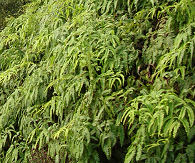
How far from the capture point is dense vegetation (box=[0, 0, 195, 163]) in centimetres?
305

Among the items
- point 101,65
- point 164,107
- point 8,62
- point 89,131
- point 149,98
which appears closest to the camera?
point 164,107

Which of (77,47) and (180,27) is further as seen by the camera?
(77,47)

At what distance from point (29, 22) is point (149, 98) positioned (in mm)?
3352

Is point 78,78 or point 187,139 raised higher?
point 78,78

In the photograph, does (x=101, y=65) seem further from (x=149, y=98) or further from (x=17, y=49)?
(x=17, y=49)

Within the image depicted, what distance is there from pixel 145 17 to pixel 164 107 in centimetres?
159

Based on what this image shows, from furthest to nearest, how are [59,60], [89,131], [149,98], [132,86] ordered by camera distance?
1. [59,60]
2. [132,86]
3. [89,131]
4. [149,98]

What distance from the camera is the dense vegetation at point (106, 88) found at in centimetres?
305

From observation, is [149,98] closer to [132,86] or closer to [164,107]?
[164,107]

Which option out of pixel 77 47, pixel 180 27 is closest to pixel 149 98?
pixel 180 27

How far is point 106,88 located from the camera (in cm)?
371

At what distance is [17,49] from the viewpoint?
5594 millimetres

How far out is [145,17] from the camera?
164 inches

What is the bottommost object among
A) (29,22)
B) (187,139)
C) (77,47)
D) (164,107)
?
(187,139)
